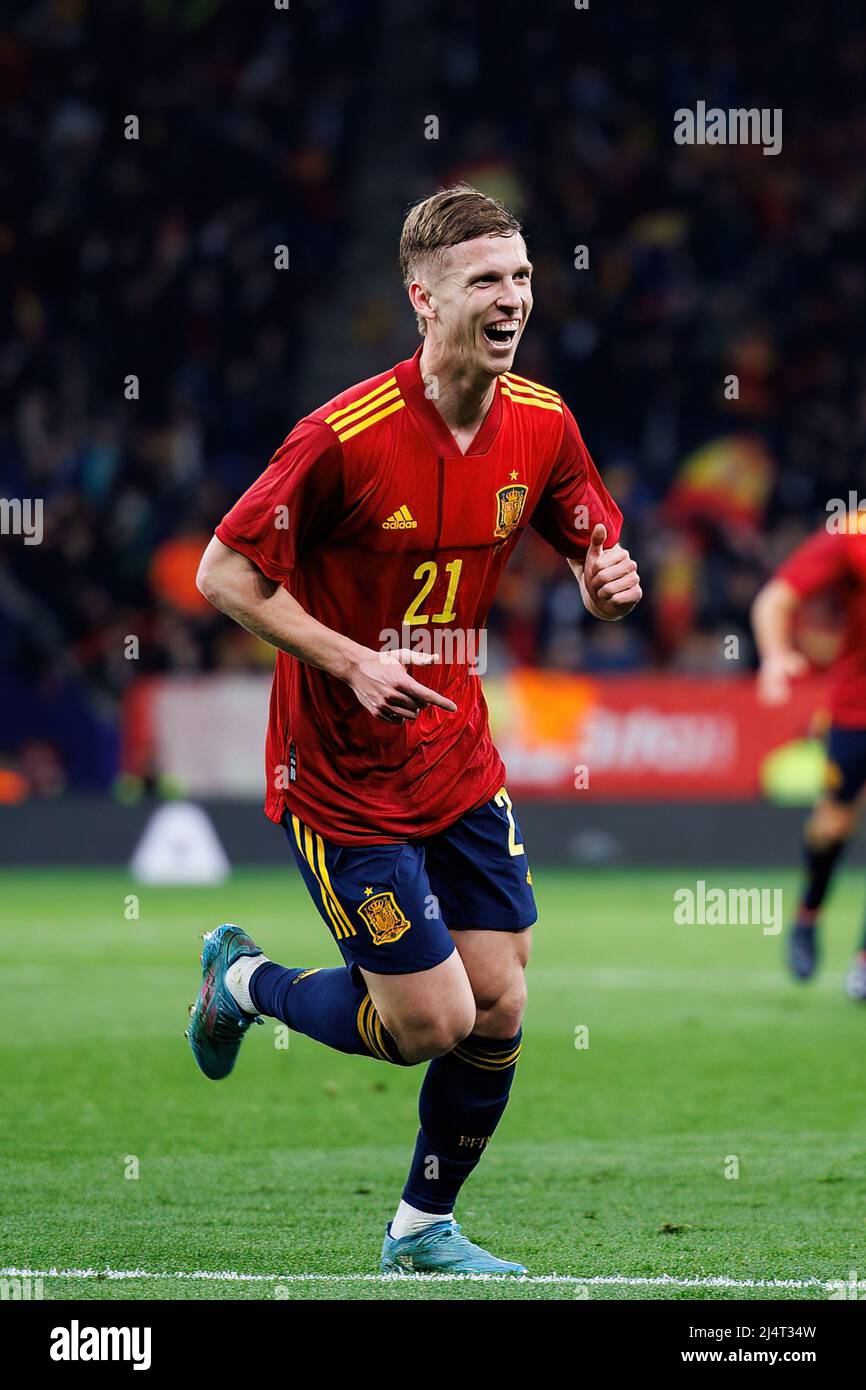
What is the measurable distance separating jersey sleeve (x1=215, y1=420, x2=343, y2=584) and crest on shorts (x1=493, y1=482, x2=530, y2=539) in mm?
415

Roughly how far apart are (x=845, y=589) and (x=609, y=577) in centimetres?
521

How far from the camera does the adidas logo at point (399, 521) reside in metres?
4.63

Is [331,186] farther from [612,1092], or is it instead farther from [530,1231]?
[530,1231]

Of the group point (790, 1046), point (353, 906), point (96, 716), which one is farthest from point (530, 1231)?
Answer: point (96, 716)

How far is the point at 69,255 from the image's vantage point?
2017 centimetres

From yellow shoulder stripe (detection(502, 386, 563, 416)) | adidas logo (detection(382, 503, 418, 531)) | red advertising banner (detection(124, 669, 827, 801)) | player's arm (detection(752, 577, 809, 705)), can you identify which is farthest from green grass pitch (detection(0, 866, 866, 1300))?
red advertising banner (detection(124, 669, 827, 801))

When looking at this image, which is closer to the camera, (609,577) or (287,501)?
(287,501)

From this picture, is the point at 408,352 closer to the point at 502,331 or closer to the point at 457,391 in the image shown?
the point at 457,391

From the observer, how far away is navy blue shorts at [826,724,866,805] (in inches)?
381

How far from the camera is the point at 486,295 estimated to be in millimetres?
4543

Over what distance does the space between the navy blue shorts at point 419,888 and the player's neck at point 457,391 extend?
0.91 metres
